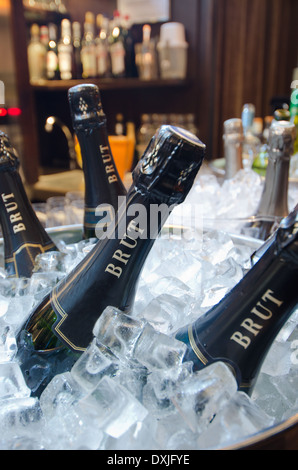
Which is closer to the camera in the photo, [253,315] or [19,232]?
[253,315]

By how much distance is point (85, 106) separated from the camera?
64 centimetres

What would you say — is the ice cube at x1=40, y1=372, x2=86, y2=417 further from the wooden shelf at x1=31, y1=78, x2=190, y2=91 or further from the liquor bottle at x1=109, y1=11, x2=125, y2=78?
the liquor bottle at x1=109, y1=11, x2=125, y2=78

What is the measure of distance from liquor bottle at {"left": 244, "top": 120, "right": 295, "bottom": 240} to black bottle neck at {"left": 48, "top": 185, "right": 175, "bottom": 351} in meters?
0.37

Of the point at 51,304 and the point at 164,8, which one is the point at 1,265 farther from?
the point at 164,8

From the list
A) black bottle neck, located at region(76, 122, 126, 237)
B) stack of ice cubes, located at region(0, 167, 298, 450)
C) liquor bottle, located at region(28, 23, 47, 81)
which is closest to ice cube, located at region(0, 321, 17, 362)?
stack of ice cubes, located at region(0, 167, 298, 450)

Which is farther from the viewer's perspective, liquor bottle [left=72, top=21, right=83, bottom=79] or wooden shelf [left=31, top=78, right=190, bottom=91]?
liquor bottle [left=72, top=21, right=83, bottom=79]

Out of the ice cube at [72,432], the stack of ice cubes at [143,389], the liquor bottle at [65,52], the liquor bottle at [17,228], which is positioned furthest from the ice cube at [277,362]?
the liquor bottle at [65,52]

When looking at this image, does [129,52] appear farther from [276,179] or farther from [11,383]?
[11,383]

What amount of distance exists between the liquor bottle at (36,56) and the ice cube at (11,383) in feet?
7.38

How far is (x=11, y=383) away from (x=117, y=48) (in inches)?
94.5

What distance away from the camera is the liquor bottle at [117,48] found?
2.48 metres

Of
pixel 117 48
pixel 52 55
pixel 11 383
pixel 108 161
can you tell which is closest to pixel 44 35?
pixel 52 55

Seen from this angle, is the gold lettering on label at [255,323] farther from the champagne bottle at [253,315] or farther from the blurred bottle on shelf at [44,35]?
the blurred bottle on shelf at [44,35]

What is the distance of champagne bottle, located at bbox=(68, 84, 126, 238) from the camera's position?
0.64 m
